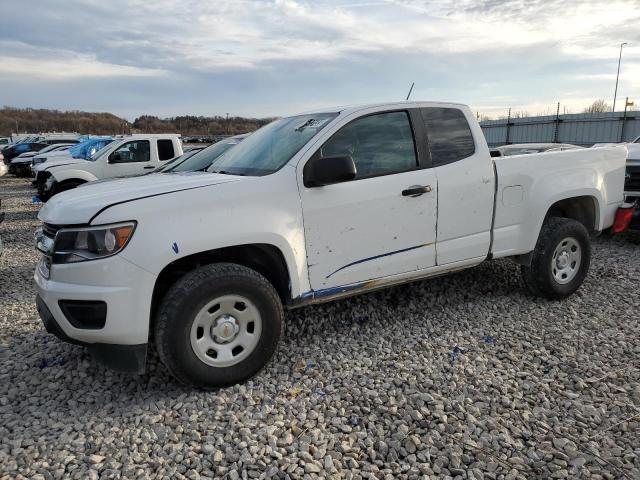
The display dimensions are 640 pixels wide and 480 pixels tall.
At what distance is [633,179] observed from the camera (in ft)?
24.3

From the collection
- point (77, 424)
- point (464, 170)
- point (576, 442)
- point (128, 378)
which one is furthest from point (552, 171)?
point (77, 424)

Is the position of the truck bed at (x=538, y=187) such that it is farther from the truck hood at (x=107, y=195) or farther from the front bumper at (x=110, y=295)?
the front bumper at (x=110, y=295)

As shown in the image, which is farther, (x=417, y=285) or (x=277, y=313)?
(x=417, y=285)

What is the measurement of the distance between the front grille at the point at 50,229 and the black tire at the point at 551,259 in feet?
13.4

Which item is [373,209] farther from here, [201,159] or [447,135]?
[201,159]

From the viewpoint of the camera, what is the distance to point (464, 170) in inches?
165

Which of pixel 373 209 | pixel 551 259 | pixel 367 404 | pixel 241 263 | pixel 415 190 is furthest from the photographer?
pixel 551 259

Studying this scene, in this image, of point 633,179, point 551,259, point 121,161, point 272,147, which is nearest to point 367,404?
point 272,147

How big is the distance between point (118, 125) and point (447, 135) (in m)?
87.7

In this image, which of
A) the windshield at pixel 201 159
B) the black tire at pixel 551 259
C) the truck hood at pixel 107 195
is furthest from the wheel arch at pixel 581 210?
the windshield at pixel 201 159

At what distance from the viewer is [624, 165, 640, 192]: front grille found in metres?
7.36

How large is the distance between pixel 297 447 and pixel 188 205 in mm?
1604

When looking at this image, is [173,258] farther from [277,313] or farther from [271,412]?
[271,412]

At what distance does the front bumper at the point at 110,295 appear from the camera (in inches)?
117
